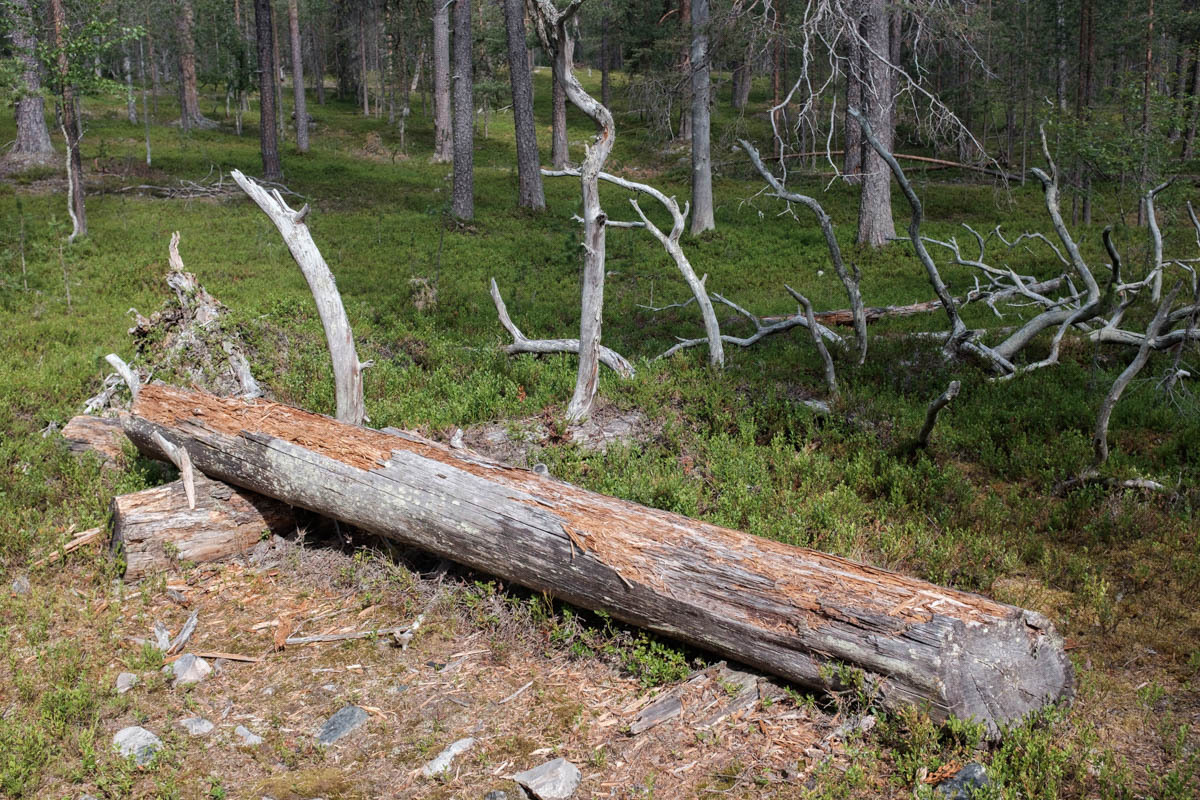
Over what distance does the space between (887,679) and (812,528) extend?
2121 mm

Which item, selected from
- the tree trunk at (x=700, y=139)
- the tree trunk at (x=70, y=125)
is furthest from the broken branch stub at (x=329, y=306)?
the tree trunk at (x=700, y=139)

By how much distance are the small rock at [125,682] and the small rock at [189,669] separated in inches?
8.3

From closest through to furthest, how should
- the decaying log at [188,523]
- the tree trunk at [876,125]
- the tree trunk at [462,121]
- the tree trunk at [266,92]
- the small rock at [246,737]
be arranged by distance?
the small rock at [246,737] → the decaying log at [188,523] → the tree trunk at [876,125] → the tree trunk at [462,121] → the tree trunk at [266,92]

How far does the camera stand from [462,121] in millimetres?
20672

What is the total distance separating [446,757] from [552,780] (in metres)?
0.61

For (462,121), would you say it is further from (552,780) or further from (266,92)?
(552,780)

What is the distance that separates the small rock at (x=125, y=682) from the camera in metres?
4.79

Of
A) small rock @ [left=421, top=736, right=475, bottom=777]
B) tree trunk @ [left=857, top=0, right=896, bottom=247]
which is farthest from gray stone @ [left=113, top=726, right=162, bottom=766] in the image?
tree trunk @ [left=857, top=0, right=896, bottom=247]

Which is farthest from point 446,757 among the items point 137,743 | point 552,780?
point 137,743

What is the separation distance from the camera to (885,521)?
621 cm

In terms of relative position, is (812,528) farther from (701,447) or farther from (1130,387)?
(1130,387)

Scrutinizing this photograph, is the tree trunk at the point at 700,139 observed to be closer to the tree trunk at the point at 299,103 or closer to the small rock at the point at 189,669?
the small rock at the point at 189,669

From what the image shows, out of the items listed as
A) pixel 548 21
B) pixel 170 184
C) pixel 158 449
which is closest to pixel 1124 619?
pixel 548 21

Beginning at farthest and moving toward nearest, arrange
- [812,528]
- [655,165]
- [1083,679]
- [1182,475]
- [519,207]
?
[655,165], [519,207], [1182,475], [812,528], [1083,679]
